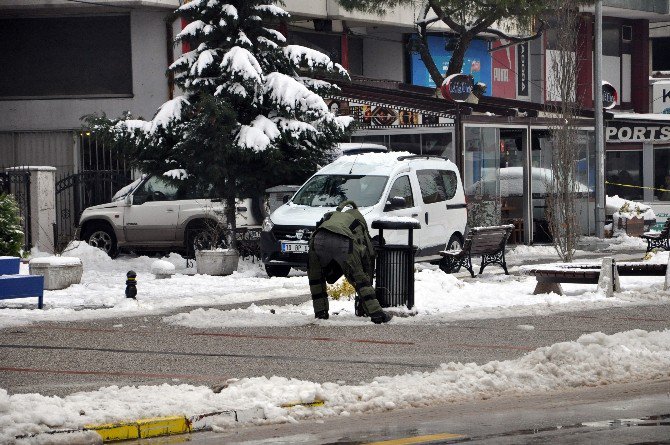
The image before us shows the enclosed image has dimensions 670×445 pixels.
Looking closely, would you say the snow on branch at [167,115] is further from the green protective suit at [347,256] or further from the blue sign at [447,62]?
the blue sign at [447,62]

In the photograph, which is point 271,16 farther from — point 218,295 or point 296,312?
point 296,312

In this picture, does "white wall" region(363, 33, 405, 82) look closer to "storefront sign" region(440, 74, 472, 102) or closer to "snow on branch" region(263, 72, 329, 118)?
"storefront sign" region(440, 74, 472, 102)

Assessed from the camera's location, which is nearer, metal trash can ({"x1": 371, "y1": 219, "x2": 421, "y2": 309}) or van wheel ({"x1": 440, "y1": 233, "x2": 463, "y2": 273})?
metal trash can ({"x1": 371, "y1": 219, "x2": 421, "y2": 309})

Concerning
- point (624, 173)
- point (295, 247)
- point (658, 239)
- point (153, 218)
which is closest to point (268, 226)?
point (295, 247)

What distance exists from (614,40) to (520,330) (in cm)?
4098

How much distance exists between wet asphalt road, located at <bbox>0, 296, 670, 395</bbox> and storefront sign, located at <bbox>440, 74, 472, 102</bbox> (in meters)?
14.8

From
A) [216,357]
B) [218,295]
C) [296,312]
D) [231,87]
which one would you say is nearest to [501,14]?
[231,87]

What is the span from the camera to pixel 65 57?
35719 mm

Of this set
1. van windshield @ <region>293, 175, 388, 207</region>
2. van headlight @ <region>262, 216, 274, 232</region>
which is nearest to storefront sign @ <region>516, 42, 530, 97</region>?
van windshield @ <region>293, 175, 388, 207</region>

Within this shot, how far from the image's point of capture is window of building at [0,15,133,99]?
35469mm

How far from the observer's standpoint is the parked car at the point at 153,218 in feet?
92.9

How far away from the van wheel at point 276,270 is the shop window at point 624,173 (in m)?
26.0

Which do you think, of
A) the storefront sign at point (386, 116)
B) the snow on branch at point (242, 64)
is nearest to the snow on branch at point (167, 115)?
the snow on branch at point (242, 64)

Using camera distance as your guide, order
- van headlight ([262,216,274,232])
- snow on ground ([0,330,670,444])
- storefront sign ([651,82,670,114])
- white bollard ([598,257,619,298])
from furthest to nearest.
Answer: storefront sign ([651,82,670,114]) < van headlight ([262,216,274,232]) < white bollard ([598,257,619,298]) < snow on ground ([0,330,670,444])
